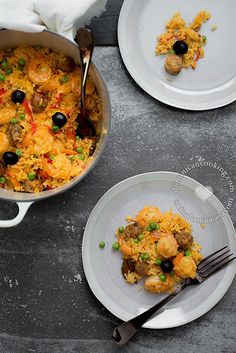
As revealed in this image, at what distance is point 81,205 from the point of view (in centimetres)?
246

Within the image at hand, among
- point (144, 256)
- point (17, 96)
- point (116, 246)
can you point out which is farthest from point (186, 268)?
point (17, 96)

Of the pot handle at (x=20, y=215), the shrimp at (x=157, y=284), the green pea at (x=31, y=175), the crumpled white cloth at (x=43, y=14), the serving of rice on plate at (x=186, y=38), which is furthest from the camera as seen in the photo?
the serving of rice on plate at (x=186, y=38)

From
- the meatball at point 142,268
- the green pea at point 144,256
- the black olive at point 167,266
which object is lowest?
the meatball at point 142,268

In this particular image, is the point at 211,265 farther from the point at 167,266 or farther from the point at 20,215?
the point at 20,215

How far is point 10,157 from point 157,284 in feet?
2.87

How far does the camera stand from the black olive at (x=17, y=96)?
7.21ft

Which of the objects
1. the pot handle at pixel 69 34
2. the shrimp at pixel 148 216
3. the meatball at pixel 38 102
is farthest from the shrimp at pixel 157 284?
the pot handle at pixel 69 34

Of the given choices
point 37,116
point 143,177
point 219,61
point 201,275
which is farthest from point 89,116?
point 201,275

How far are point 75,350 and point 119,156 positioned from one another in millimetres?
971

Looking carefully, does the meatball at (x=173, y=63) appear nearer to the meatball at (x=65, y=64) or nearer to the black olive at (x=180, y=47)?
the black olive at (x=180, y=47)

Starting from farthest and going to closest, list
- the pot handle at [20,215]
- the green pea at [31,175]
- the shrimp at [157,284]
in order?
the shrimp at [157,284], the green pea at [31,175], the pot handle at [20,215]

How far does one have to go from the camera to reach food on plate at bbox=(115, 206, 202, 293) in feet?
7.59

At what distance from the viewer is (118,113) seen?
8.12 feet

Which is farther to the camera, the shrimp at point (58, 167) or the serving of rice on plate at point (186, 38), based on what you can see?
the serving of rice on plate at point (186, 38)
